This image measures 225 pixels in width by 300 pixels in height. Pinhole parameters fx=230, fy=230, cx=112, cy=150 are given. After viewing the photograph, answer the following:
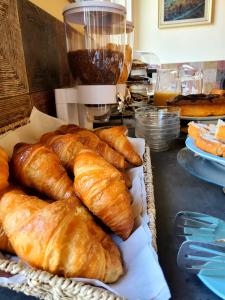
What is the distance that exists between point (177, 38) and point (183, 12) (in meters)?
0.25

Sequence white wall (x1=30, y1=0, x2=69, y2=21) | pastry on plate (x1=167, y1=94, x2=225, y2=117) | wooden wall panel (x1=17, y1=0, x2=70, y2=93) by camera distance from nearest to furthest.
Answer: wooden wall panel (x1=17, y1=0, x2=70, y2=93)
white wall (x1=30, y1=0, x2=69, y2=21)
pastry on plate (x1=167, y1=94, x2=225, y2=117)

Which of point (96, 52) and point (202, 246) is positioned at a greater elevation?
point (96, 52)

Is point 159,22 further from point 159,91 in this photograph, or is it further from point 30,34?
point 30,34

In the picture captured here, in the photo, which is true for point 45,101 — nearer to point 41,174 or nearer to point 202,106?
point 41,174

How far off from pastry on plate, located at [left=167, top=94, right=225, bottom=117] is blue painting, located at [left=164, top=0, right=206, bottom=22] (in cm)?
201

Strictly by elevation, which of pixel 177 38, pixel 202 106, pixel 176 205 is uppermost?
pixel 177 38

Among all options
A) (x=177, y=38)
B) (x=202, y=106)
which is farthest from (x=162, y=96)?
(x=177, y=38)

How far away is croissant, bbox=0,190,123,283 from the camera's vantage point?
21 cm

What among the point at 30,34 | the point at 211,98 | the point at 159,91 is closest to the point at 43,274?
Result: the point at 30,34

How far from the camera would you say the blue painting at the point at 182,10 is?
8.00ft

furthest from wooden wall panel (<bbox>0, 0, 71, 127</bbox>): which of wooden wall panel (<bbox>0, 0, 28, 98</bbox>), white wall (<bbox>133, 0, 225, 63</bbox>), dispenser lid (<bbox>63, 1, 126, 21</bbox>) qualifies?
white wall (<bbox>133, 0, 225, 63</bbox>)

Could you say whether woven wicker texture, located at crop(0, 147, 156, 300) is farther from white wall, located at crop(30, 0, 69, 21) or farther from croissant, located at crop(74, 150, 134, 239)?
white wall, located at crop(30, 0, 69, 21)

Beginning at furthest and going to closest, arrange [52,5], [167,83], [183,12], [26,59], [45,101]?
[183,12], [167,83], [52,5], [45,101], [26,59]

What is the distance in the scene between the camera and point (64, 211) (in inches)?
9.2
